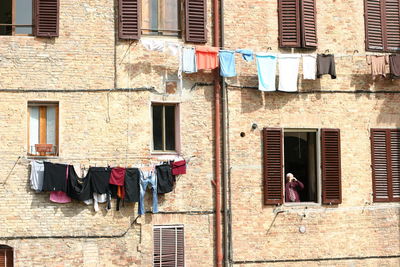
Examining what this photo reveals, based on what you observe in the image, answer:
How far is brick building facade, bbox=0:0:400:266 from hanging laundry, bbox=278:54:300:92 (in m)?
0.36

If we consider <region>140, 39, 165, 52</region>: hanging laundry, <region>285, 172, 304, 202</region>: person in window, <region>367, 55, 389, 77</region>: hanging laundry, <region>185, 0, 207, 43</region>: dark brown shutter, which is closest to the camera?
<region>140, 39, 165, 52</region>: hanging laundry

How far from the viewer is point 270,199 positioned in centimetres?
1638

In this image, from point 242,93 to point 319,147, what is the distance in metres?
2.50

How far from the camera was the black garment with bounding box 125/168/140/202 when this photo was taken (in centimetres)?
1557

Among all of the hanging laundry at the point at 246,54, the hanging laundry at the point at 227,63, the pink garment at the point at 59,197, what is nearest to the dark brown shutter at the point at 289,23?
the hanging laundry at the point at 246,54

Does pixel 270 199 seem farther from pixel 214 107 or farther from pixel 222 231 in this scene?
pixel 214 107

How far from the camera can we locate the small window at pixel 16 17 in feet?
52.5

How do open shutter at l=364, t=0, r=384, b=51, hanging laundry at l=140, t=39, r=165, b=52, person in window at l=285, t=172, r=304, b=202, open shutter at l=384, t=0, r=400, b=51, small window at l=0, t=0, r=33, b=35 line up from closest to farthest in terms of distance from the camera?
small window at l=0, t=0, r=33, b=35, hanging laundry at l=140, t=39, r=165, b=52, person in window at l=285, t=172, r=304, b=202, open shutter at l=364, t=0, r=384, b=51, open shutter at l=384, t=0, r=400, b=51

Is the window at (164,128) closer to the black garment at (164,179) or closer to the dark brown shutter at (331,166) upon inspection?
the black garment at (164,179)

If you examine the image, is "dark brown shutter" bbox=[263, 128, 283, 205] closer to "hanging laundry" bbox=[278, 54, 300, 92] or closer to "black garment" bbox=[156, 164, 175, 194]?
"hanging laundry" bbox=[278, 54, 300, 92]

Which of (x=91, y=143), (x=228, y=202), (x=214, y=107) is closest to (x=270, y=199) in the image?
(x=228, y=202)

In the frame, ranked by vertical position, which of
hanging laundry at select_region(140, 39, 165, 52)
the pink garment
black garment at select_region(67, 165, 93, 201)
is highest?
hanging laundry at select_region(140, 39, 165, 52)

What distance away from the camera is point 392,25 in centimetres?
1759

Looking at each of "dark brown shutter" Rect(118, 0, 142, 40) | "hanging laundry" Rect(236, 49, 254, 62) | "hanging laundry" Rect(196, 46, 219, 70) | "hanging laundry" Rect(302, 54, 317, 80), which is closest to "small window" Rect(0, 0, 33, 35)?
"dark brown shutter" Rect(118, 0, 142, 40)
